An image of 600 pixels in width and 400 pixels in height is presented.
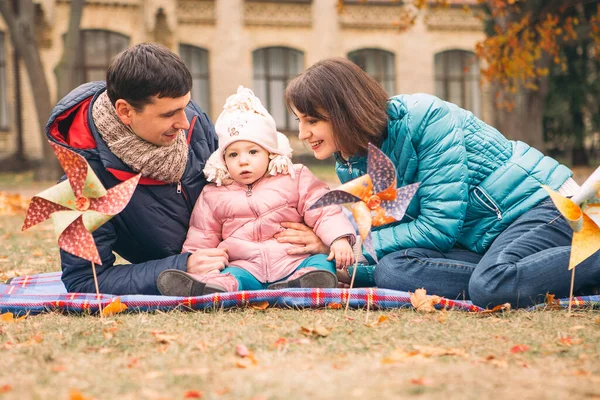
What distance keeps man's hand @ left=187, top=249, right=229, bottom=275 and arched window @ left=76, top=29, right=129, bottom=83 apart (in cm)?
1793

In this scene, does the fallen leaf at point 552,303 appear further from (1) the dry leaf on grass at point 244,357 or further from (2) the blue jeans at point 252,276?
(1) the dry leaf on grass at point 244,357

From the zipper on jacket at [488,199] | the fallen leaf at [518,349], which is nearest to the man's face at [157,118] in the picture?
the zipper on jacket at [488,199]

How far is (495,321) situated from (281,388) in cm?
146

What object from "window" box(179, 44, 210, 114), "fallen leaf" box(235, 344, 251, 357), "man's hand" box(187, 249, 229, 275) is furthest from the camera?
"window" box(179, 44, 210, 114)

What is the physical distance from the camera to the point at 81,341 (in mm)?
3416

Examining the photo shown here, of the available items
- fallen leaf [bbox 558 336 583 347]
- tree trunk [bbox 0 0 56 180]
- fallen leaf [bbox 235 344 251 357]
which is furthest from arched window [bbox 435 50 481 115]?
fallen leaf [bbox 235 344 251 357]

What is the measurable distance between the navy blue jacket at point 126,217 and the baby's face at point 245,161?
0.80 feet

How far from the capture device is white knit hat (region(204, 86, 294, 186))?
14.4 feet

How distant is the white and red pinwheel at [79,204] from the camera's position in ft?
12.7

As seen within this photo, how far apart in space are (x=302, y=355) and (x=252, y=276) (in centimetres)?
126

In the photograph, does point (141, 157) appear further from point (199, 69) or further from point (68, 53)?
point (199, 69)

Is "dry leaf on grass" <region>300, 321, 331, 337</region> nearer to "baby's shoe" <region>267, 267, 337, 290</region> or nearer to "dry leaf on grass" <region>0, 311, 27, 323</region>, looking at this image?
"baby's shoe" <region>267, 267, 337, 290</region>

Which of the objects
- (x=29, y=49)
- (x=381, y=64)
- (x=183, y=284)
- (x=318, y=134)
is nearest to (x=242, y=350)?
(x=183, y=284)

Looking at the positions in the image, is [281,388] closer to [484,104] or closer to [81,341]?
[81,341]
